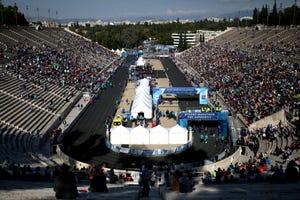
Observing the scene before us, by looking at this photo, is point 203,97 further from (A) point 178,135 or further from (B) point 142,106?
(A) point 178,135

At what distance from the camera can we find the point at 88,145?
2411 cm

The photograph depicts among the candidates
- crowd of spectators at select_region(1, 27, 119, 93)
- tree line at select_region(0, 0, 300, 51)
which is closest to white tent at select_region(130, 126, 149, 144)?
crowd of spectators at select_region(1, 27, 119, 93)

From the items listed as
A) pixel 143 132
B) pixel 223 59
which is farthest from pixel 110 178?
pixel 223 59

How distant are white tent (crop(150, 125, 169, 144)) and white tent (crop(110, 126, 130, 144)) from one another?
1720 millimetres

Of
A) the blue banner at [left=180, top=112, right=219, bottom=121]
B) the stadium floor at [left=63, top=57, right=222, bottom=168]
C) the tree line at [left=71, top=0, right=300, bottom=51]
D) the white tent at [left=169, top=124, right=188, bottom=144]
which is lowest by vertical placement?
the stadium floor at [left=63, top=57, right=222, bottom=168]

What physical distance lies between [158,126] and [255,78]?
20.9 m

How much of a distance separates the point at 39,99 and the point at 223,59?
36.8 metres

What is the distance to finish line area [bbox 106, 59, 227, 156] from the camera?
76.8 feet

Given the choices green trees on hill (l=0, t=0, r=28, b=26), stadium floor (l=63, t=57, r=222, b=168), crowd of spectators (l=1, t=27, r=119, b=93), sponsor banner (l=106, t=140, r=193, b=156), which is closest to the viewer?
stadium floor (l=63, t=57, r=222, b=168)

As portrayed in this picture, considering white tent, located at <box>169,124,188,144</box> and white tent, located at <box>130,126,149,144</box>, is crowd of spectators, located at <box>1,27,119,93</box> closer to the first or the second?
white tent, located at <box>130,126,149,144</box>

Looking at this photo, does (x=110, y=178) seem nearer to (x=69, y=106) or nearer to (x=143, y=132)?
(x=143, y=132)

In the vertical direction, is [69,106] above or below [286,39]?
below

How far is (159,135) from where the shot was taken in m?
23.7

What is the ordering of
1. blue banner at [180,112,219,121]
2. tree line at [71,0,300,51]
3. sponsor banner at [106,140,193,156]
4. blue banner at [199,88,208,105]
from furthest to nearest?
tree line at [71,0,300,51] → blue banner at [199,88,208,105] → blue banner at [180,112,219,121] → sponsor banner at [106,140,193,156]
